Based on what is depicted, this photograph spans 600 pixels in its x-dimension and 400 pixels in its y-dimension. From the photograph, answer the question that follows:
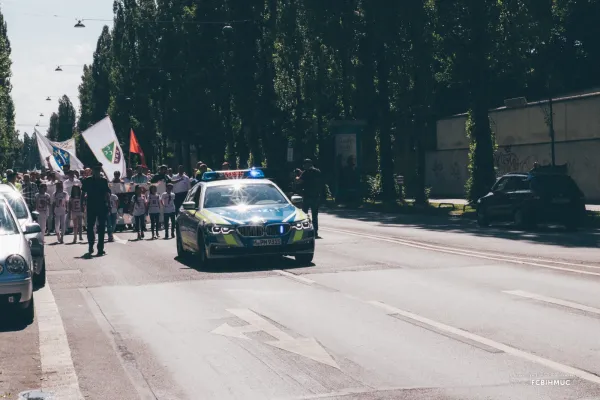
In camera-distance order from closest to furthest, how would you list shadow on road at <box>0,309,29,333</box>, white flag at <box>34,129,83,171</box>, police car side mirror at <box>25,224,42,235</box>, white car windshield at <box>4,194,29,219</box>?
shadow on road at <box>0,309,29,333</box> < police car side mirror at <box>25,224,42,235</box> < white car windshield at <box>4,194,29,219</box> < white flag at <box>34,129,83,171</box>

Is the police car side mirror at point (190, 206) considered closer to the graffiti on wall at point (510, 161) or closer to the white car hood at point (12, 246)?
the white car hood at point (12, 246)

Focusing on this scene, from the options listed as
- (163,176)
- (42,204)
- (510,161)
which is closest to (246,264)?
(42,204)

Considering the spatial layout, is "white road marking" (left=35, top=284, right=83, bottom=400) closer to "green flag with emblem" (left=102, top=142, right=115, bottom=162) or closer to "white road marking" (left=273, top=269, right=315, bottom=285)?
"white road marking" (left=273, top=269, right=315, bottom=285)

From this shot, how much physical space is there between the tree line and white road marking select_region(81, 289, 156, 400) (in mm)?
24107

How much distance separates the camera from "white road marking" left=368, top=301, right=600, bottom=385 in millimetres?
7391

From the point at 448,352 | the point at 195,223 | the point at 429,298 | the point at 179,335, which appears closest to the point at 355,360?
the point at 448,352

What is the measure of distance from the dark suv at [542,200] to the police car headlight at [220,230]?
1169cm

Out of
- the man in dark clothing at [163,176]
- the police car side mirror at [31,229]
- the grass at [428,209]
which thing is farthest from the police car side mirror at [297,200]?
the grass at [428,209]

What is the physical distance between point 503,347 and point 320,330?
1.96 m

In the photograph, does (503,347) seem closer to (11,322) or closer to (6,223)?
(11,322)

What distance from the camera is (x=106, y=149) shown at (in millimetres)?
31891

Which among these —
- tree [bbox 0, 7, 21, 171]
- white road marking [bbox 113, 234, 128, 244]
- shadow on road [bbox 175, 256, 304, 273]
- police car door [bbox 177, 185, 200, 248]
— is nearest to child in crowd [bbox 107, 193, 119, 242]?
white road marking [bbox 113, 234, 128, 244]

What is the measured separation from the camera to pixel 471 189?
36.5 metres

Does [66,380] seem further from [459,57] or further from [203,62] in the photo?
[203,62]
